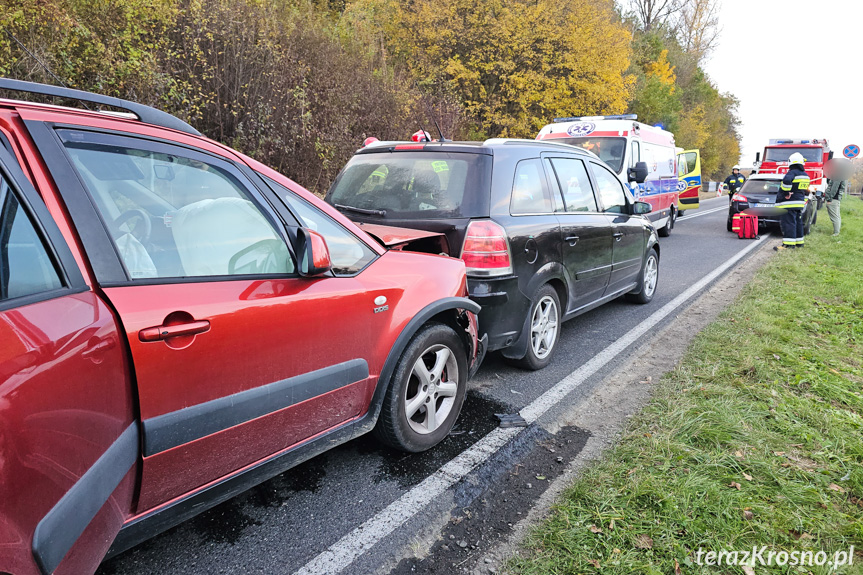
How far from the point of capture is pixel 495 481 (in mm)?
2957

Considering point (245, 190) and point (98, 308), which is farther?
point (245, 190)

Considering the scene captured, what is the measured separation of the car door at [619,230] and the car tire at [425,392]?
2867 mm

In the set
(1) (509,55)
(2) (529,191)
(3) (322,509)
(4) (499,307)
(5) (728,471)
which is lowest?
(3) (322,509)

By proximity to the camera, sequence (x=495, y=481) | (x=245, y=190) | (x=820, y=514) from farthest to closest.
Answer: (x=495, y=481) < (x=820, y=514) < (x=245, y=190)

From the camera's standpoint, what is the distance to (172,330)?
6.05 feet

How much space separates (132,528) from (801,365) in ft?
15.5

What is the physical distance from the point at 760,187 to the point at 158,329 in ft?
53.9

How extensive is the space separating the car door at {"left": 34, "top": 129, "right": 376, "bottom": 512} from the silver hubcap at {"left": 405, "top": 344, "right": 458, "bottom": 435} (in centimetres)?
57

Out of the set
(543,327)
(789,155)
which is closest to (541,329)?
(543,327)

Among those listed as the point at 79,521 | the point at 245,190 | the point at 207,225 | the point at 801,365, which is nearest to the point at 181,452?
the point at 79,521

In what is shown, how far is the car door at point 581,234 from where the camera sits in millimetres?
4727

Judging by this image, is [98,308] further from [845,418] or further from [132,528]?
[845,418]

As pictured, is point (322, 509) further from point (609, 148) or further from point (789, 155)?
point (789, 155)

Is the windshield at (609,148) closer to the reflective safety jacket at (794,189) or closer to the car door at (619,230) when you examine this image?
the reflective safety jacket at (794,189)
